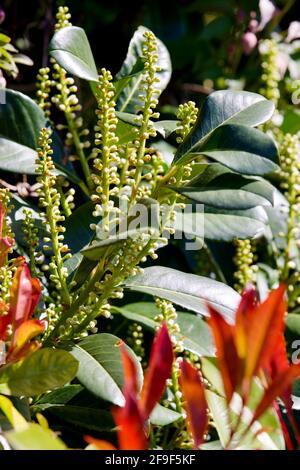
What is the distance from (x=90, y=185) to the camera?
1261mm

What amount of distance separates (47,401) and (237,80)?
1305 mm

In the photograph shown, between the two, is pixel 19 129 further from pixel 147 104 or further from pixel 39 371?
pixel 39 371

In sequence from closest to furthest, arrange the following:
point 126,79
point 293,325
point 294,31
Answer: point 126,79
point 293,325
point 294,31

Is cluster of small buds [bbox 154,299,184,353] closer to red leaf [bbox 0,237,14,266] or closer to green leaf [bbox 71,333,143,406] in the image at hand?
green leaf [bbox 71,333,143,406]

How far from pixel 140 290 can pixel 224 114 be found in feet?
0.84

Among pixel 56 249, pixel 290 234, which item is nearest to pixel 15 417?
pixel 56 249

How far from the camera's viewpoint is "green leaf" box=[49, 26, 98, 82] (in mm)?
1037

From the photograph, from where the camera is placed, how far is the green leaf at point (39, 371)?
0.73m

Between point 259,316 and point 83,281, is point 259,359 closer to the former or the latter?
point 259,316

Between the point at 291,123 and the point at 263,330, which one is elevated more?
the point at 263,330

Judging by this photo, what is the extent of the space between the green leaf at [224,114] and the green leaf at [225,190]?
0.13 ft

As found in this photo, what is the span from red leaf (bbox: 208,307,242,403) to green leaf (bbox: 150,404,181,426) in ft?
0.97

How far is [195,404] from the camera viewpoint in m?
0.64

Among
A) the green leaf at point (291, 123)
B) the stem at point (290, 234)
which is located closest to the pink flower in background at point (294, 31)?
the green leaf at point (291, 123)
